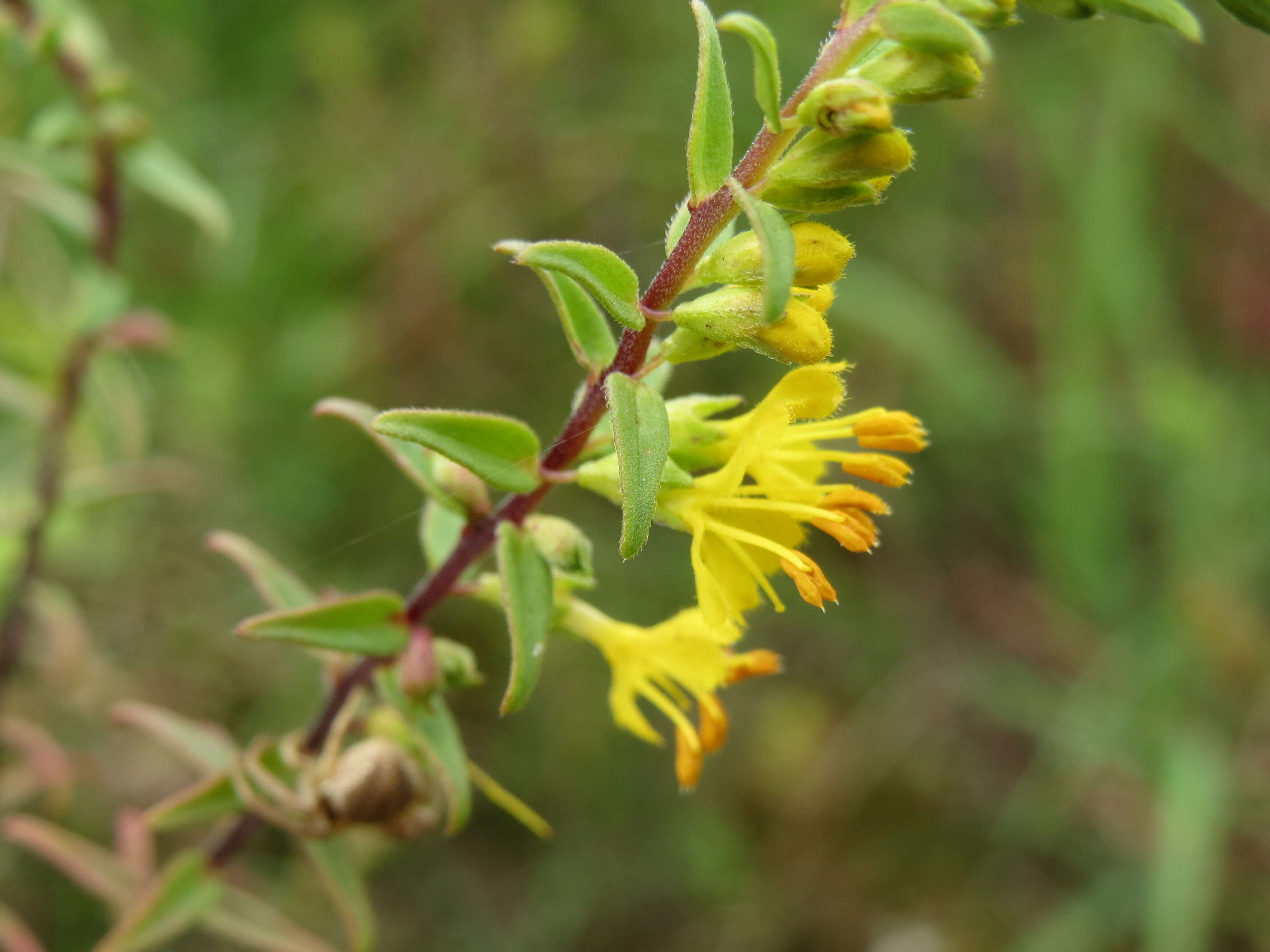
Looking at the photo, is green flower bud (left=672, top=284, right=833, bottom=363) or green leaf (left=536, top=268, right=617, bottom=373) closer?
green flower bud (left=672, top=284, right=833, bottom=363)

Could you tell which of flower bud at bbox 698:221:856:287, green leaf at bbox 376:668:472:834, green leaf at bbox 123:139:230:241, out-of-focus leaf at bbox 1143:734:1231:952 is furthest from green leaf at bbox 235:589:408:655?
out-of-focus leaf at bbox 1143:734:1231:952

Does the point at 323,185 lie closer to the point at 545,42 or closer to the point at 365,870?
the point at 545,42

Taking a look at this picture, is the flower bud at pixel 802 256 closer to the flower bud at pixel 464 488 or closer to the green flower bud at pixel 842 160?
the green flower bud at pixel 842 160

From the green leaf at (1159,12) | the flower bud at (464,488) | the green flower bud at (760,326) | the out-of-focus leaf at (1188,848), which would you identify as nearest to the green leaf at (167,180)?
the flower bud at (464,488)

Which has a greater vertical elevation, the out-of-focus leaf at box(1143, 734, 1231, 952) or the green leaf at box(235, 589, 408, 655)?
the green leaf at box(235, 589, 408, 655)

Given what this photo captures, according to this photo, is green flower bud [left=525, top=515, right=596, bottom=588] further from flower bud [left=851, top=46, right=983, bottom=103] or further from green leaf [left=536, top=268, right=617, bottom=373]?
flower bud [left=851, top=46, right=983, bottom=103]

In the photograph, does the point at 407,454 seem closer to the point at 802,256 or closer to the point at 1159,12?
the point at 802,256
